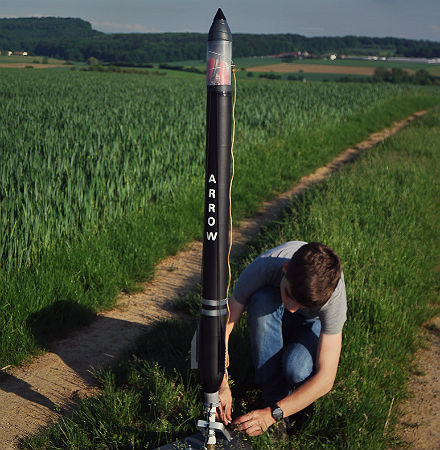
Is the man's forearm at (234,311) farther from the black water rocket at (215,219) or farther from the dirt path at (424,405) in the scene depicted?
the dirt path at (424,405)

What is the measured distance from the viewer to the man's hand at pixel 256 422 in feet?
9.11

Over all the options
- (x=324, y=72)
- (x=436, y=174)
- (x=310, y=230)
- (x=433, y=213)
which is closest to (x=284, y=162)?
(x=436, y=174)

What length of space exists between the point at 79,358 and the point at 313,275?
233cm

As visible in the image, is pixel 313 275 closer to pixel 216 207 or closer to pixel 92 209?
pixel 216 207

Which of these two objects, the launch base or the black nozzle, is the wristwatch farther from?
the black nozzle

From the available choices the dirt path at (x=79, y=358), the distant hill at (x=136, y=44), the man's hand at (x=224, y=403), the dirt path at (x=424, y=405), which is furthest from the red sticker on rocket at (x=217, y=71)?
the distant hill at (x=136, y=44)

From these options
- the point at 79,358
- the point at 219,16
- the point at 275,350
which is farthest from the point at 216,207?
the point at 79,358

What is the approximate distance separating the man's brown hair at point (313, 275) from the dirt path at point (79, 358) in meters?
1.75

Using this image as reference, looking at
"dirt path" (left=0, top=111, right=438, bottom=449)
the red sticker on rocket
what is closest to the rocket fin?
"dirt path" (left=0, top=111, right=438, bottom=449)

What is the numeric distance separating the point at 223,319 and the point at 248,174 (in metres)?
7.25

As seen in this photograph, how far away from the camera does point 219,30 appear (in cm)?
232

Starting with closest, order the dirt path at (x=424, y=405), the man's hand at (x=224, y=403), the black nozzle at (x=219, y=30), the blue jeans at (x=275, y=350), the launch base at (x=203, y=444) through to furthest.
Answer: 1. the black nozzle at (x=219, y=30)
2. the launch base at (x=203, y=444)
3. the man's hand at (x=224, y=403)
4. the blue jeans at (x=275, y=350)
5. the dirt path at (x=424, y=405)

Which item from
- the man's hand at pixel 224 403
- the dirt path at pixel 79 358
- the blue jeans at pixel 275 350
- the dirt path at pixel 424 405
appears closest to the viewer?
the man's hand at pixel 224 403

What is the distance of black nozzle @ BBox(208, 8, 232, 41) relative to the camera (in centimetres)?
232
